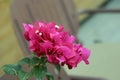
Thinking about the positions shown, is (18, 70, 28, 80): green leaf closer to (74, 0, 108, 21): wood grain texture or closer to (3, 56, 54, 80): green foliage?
(3, 56, 54, 80): green foliage

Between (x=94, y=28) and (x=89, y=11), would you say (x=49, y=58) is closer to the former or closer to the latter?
(x=89, y=11)

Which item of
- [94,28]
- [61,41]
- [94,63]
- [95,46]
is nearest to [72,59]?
[61,41]

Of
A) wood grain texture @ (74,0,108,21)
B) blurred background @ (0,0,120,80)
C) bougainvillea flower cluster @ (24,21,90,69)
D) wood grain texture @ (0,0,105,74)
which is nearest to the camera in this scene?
bougainvillea flower cluster @ (24,21,90,69)

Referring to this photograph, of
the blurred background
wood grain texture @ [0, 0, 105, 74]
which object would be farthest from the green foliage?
wood grain texture @ [0, 0, 105, 74]

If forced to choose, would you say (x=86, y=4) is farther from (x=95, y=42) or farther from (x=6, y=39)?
(x=6, y=39)

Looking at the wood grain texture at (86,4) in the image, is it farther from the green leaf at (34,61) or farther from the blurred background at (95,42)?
the green leaf at (34,61)

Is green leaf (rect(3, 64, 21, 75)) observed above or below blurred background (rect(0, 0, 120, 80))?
below

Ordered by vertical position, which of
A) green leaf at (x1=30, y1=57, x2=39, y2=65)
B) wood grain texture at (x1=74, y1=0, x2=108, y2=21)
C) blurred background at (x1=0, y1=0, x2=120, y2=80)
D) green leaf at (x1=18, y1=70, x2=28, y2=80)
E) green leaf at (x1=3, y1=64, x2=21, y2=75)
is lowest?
green leaf at (x1=18, y1=70, x2=28, y2=80)
